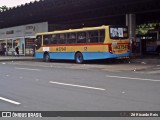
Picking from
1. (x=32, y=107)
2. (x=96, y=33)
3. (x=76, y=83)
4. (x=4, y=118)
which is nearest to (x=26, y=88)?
(x=76, y=83)

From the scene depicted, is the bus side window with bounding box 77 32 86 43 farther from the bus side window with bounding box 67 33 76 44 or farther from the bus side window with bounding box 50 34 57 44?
the bus side window with bounding box 50 34 57 44

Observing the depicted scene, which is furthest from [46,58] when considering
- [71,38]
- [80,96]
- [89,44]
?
[80,96]

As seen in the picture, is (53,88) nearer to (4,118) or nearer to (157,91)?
(157,91)

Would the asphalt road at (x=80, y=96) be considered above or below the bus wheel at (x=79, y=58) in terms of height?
below

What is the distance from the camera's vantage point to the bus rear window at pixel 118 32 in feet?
95.4

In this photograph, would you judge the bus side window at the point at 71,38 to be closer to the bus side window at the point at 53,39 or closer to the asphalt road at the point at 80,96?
the bus side window at the point at 53,39

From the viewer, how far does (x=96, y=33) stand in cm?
2978

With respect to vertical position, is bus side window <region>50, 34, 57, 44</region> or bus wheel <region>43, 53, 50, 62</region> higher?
bus side window <region>50, 34, 57, 44</region>

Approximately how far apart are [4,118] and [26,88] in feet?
18.3

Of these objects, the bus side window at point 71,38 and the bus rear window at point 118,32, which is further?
the bus side window at point 71,38

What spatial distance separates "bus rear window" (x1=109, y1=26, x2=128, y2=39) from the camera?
95.4 ft

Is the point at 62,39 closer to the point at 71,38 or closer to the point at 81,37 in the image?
the point at 71,38

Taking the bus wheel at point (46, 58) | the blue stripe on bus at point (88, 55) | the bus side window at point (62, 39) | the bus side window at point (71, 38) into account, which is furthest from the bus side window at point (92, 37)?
the bus wheel at point (46, 58)

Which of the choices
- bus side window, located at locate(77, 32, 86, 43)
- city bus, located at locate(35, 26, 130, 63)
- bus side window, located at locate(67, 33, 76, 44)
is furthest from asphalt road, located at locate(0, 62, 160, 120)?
bus side window, located at locate(67, 33, 76, 44)
